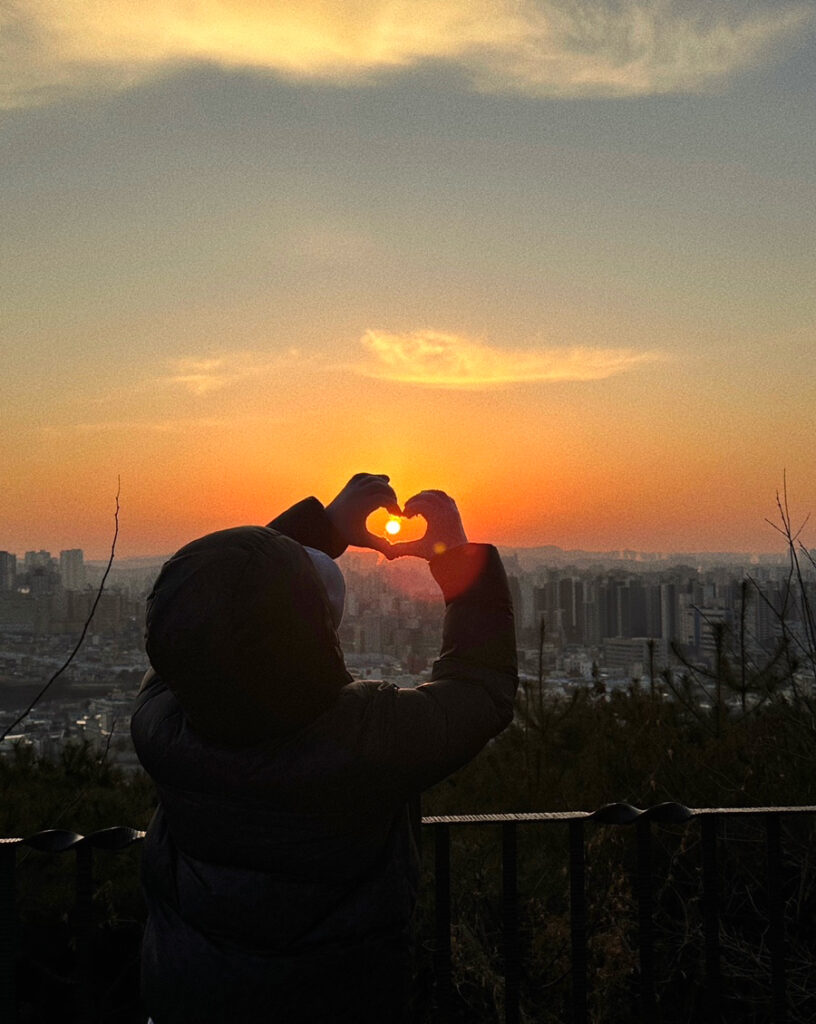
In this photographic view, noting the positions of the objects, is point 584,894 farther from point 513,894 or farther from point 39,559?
point 39,559

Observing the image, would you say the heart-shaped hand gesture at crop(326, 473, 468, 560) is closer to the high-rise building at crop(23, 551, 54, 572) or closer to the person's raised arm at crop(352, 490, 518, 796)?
the person's raised arm at crop(352, 490, 518, 796)

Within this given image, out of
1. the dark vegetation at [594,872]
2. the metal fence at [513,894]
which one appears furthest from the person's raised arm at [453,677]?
the dark vegetation at [594,872]

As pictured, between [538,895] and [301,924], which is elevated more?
[301,924]

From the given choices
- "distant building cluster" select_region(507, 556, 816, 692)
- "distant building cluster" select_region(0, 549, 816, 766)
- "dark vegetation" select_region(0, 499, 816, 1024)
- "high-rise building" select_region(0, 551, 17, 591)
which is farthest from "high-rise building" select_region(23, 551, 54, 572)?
"dark vegetation" select_region(0, 499, 816, 1024)

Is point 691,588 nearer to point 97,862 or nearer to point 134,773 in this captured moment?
point 134,773

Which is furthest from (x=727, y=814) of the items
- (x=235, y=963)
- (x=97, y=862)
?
(x=97, y=862)

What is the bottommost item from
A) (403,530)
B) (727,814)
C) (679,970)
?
(679,970)
